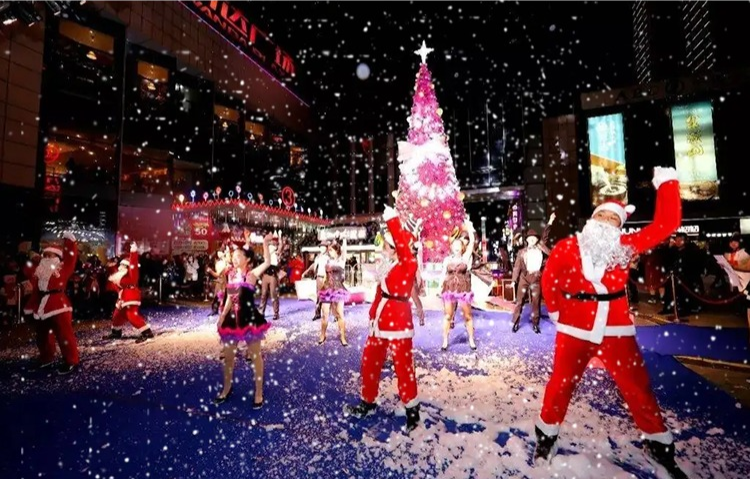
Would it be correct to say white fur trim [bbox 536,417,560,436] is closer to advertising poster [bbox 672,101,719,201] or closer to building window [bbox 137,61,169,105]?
building window [bbox 137,61,169,105]

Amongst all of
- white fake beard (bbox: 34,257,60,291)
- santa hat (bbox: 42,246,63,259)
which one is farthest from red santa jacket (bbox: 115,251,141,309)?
white fake beard (bbox: 34,257,60,291)

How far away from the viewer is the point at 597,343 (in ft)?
9.31

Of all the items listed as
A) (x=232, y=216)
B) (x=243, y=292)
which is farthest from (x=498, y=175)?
(x=243, y=292)

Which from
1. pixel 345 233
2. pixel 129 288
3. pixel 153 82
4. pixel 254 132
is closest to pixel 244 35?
pixel 254 132

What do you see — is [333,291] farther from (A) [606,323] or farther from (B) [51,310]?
(A) [606,323]

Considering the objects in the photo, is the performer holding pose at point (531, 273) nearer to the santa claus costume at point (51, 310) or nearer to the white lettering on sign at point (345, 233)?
the santa claus costume at point (51, 310)

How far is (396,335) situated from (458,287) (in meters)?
3.50

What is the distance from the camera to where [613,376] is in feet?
9.21

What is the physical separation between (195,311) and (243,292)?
29.5 feet

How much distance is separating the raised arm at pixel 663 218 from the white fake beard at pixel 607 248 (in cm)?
10

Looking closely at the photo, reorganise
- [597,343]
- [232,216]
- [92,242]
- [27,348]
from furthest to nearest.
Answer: [232,216] < [92,242] < [27,348] < [597,343]

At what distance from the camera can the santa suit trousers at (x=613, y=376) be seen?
277 centimetres

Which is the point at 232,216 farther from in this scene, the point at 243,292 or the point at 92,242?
the point at 243,292

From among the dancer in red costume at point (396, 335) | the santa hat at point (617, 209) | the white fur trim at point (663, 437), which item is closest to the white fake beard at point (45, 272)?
the dancer in red costume at point (396, 335)
